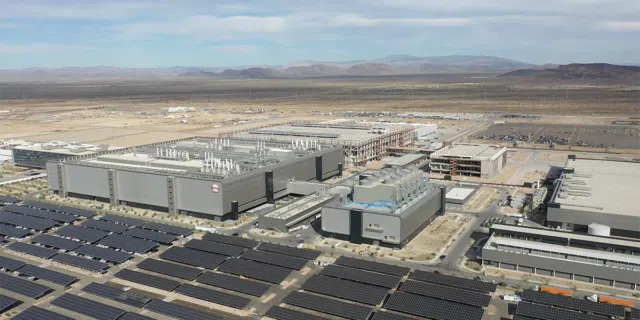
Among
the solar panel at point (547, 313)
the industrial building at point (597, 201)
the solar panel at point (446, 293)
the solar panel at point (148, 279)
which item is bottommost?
the solar panel at point (148, 279)

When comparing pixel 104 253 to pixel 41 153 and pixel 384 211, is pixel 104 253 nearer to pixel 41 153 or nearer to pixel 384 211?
pixel 384 211

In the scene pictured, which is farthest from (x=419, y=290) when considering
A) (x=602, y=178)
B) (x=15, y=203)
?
(x=15, y=203)

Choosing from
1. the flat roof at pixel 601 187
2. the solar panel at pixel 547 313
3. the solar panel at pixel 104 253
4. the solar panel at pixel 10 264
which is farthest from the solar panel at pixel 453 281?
the solar panel at pixel 10 264

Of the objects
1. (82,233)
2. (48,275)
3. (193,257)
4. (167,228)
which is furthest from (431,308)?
(82,233)

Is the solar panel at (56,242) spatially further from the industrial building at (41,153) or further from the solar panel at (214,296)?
the industrial building at (41,153)

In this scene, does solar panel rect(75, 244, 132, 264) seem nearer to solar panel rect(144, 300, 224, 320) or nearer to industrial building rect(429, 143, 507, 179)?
solar panel rect(144, 300, 224, 320)

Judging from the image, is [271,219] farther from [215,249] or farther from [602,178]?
[602,178]
